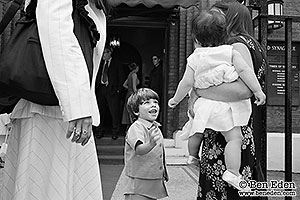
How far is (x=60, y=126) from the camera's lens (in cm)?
176

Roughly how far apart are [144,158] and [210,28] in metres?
1.48

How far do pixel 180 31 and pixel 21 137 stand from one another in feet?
22.1

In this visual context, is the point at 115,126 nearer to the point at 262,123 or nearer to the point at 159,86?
the point at 159,86

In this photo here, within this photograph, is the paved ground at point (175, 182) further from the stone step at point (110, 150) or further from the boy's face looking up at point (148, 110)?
the boy's face looking up at point (148, 110)

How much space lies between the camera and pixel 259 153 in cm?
299

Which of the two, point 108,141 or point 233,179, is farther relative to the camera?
point 108,141

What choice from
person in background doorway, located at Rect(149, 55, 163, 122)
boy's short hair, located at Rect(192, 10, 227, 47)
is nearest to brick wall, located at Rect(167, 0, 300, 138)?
person in background doorway, located at Rect(149, 55, 163, 122)

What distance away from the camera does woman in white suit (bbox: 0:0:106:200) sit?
1.55 meters

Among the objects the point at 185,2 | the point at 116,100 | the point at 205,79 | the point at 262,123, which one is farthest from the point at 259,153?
the point at 116,100

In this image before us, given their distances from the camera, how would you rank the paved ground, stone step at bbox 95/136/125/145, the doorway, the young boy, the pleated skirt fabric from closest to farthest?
the pleated skirt fabric, the young boy, the paved ground, stone step at bbox 95/136/125/145, the doorway

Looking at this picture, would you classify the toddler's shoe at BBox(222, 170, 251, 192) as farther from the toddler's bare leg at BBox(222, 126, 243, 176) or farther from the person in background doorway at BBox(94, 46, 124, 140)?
the person in background doorway at BBox(94, 46, 124, 140)

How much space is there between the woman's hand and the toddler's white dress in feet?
3.60

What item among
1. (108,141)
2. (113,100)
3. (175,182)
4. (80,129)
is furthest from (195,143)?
(113,100)
